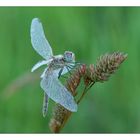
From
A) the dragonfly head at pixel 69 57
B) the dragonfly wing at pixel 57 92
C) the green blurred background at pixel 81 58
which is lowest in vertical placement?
the green blurred background at pixel 81 58

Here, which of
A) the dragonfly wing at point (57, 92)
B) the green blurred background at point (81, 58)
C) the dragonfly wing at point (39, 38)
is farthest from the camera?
the green blurred background at point (81, 58)

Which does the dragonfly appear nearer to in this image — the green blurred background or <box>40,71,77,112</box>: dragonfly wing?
<box>40,71,77,112</box>: dragonfly wing

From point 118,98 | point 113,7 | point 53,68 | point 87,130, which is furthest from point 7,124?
point 53,68

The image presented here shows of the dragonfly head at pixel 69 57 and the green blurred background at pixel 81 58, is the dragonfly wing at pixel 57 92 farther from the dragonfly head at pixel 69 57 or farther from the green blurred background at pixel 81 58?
the green blurred background at pixel 81 58

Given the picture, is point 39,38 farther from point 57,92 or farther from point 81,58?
point 81,58

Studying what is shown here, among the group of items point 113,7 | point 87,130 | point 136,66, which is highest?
point 113,7

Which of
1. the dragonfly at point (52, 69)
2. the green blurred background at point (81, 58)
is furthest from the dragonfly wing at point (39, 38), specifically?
the green blurred background at point (81, 58)

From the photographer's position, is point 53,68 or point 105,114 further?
point 105,114
